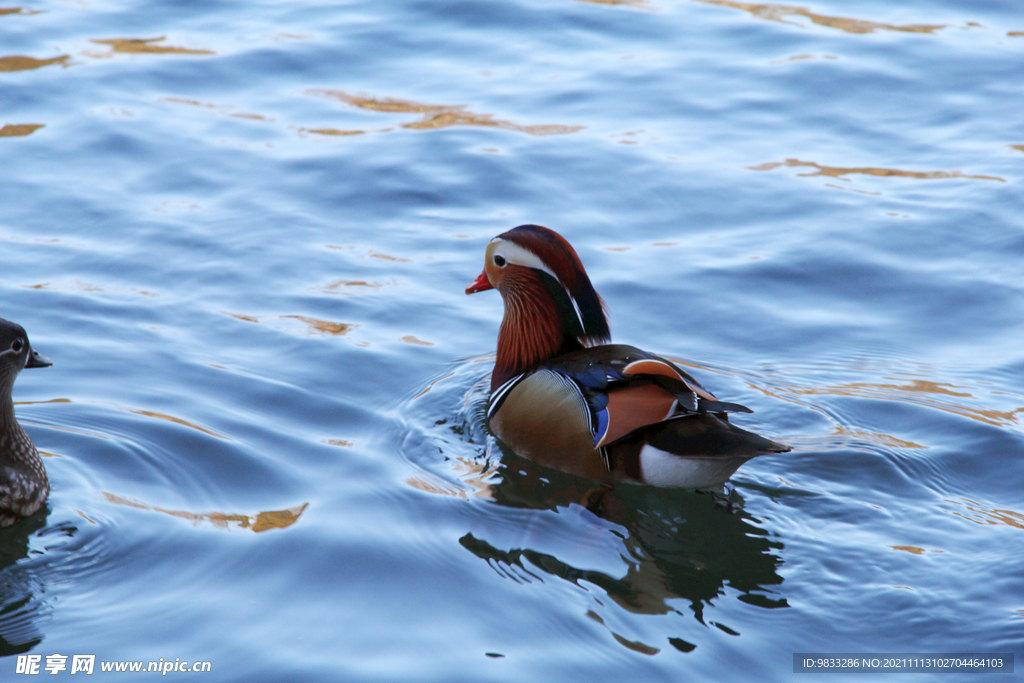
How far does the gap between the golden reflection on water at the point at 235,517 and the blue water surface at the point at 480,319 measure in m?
0.01

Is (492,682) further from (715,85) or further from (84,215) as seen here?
(715,85)

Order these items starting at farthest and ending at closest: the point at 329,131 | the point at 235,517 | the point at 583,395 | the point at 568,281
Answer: the point at 329,131 < the point at 568,281 < the point at 583,395 < the point at 235,517

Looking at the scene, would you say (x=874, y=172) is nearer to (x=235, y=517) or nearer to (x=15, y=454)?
(x=235, y=517)

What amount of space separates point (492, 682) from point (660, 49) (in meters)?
9.25

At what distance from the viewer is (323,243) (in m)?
7.59

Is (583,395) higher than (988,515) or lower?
higher

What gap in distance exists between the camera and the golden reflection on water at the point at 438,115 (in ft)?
31.5

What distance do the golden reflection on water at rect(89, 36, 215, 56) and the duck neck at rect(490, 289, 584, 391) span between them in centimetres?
675

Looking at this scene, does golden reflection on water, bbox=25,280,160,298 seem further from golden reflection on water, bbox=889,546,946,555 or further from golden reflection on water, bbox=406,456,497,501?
golden reflection on water, bbox=889,546,946,555

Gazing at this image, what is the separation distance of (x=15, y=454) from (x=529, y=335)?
2.56 m

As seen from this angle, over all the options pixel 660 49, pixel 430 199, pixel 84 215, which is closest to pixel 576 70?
pixel 660 49

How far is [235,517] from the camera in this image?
4.59m

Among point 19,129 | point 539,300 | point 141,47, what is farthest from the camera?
point 141,47

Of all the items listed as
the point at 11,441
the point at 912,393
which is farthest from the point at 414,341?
the point at 912,393
